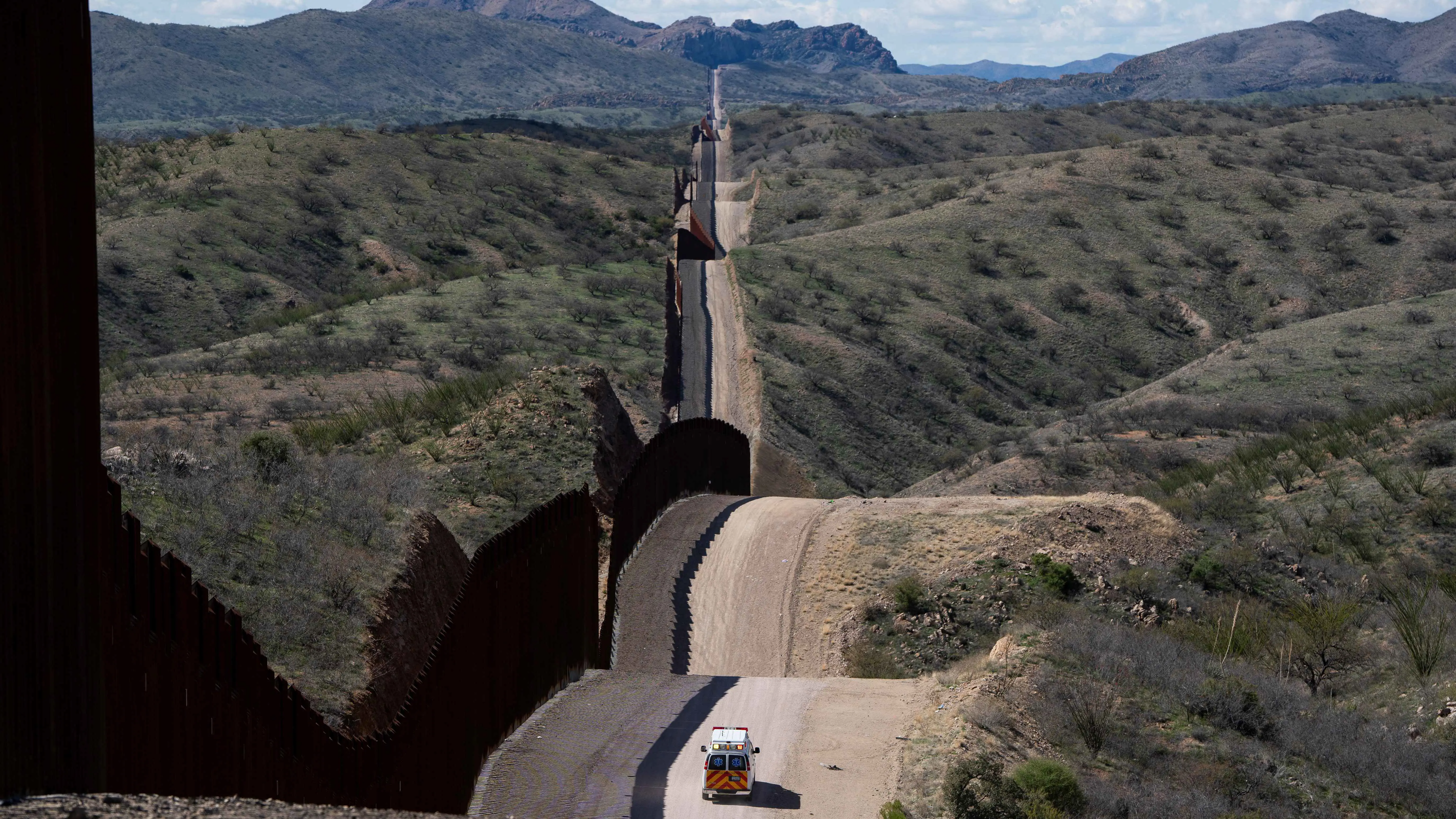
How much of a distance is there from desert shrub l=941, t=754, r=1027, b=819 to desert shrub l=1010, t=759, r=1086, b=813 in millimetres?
121

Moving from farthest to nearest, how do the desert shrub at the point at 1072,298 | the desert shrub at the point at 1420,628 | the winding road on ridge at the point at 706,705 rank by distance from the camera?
the desert shrub at the point at 1072,298 → the desert shrub at the point at 1420,628 → the winding road on ridge at the point at 706,705

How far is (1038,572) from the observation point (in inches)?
962

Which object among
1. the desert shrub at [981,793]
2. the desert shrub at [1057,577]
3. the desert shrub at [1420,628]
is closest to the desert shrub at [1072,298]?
the desert shrub at [1057,577]

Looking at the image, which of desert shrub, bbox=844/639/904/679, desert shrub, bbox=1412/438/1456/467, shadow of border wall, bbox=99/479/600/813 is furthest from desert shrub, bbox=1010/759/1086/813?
desert shrub, bbox=1412/438/1456/467

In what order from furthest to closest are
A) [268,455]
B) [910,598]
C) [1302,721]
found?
1. [910,598]
2. [268,455]
3. [1302,721]

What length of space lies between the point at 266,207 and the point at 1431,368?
2362 inches

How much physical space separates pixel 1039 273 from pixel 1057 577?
50295mm

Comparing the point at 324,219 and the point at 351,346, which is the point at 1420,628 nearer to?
the point at 351,346

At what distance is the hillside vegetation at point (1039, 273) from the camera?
54.9m

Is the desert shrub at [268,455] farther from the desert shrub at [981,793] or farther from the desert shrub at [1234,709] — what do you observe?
the desert shrub at [1234,709]

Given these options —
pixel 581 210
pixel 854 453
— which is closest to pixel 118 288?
pixel 854 453

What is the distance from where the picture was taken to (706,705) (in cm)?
1753

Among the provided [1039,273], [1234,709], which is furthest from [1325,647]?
[1039,273]

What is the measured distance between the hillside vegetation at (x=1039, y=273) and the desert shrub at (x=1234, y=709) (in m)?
29.7
